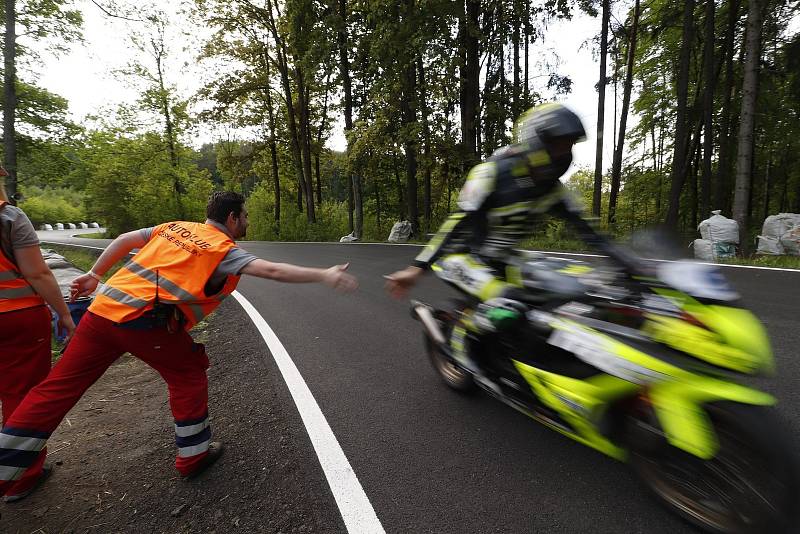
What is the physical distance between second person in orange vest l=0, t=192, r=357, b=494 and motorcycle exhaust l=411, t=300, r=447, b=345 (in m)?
1.07

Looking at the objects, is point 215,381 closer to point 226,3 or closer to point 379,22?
point 379,22

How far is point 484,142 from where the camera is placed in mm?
15867

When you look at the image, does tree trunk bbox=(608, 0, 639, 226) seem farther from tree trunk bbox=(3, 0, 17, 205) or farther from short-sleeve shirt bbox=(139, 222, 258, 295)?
tree trunk bbox=(3, 0, 17, 205)

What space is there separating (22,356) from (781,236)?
40.0 ft

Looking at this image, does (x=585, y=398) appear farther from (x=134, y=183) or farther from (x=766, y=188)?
(x=134, y=183)

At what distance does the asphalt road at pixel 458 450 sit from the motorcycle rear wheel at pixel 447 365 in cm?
10

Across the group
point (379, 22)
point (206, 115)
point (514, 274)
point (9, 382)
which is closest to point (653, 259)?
point (514, 274)

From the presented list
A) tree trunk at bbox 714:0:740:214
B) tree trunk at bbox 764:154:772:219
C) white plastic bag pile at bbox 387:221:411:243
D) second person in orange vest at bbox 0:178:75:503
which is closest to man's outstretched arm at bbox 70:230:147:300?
second person in orange vest at bbox 0:178:75:503

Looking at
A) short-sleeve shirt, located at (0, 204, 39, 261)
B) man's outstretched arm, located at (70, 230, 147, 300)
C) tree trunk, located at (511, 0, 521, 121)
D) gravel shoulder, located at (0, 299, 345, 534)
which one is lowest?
gravel shoulder, located at (0, 299, 345, 534)

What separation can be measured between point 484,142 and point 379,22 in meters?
5.95

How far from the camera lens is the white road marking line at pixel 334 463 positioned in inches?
77.3

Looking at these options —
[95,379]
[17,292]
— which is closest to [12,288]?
[17,292]

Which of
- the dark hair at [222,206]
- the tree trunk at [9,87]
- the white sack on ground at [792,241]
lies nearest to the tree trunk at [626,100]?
the white sack on ground at [792,241]

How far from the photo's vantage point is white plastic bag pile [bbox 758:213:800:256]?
8.16 metres
